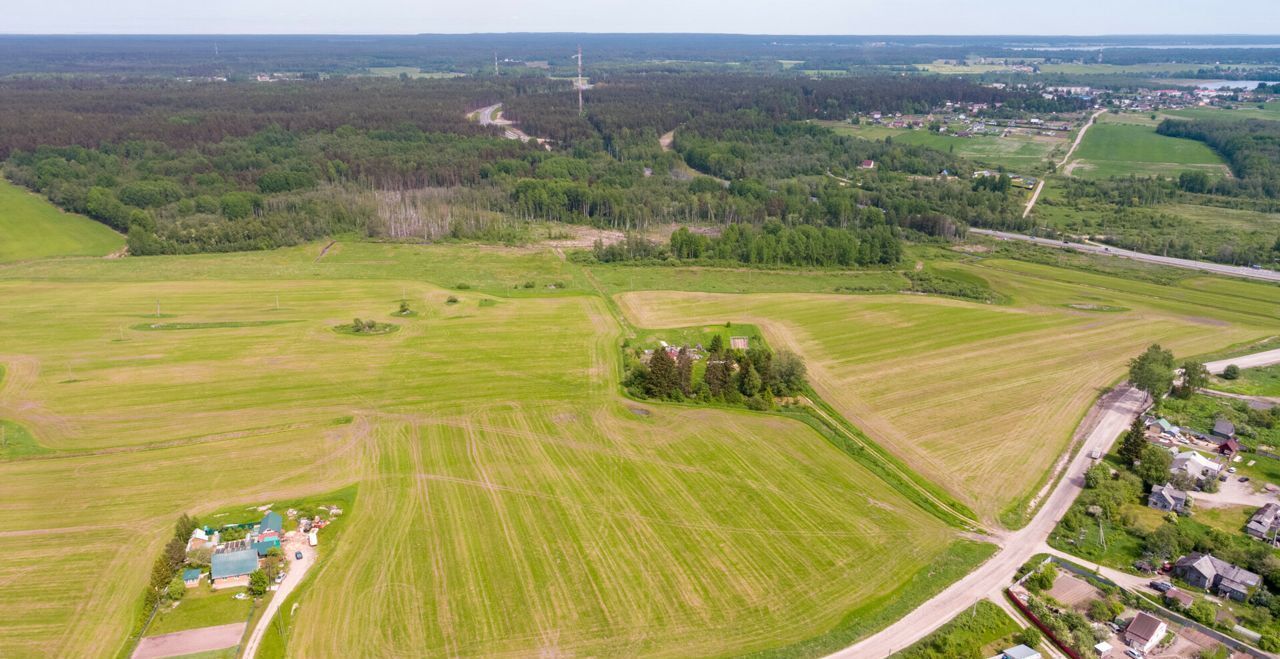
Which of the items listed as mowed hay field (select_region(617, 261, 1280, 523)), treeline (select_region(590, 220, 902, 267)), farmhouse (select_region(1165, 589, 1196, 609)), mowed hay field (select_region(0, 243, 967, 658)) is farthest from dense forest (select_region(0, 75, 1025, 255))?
farmhouse (select_region(1165, 589, 1196, 609))

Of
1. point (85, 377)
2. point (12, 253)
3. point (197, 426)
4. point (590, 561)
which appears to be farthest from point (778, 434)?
point (12, 253)

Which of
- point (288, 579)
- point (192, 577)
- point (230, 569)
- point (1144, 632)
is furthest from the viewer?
point (288, 579)

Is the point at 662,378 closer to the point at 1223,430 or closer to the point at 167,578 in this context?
the point at 167,578

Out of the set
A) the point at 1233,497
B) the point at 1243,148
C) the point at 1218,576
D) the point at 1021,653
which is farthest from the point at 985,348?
the point at 1243,148

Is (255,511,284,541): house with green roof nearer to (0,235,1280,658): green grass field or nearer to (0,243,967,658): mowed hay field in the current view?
(0,235,1280,658): green grass field

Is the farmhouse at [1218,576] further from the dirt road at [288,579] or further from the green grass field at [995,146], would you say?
the green grass field at [995,146]

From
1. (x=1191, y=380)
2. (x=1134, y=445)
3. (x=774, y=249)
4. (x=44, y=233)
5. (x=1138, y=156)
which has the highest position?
(x=1138, y=156)

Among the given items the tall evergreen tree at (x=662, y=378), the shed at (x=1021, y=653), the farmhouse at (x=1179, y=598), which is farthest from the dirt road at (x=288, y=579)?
the farmhouse at (x=1179, y=598)
